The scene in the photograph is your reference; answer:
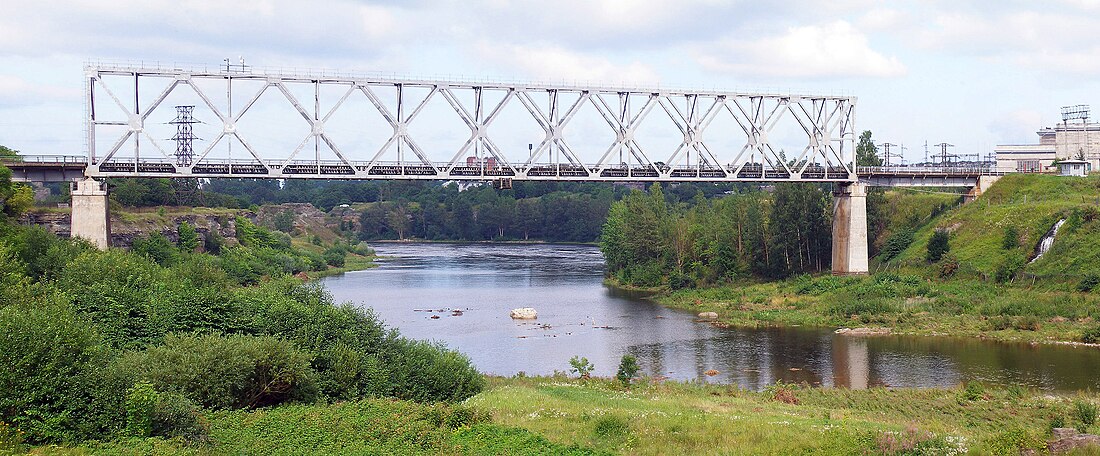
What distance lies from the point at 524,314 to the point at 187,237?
1496 inches

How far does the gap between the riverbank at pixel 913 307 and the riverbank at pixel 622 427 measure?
2386cm

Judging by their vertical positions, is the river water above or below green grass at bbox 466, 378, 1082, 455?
below

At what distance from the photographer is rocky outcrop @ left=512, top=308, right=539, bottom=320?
7444 cm

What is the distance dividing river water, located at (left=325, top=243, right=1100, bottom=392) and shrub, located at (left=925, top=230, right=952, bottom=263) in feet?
65.2

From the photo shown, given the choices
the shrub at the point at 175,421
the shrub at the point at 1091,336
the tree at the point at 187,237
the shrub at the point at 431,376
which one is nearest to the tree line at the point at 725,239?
the shrub at the point at 1091,336

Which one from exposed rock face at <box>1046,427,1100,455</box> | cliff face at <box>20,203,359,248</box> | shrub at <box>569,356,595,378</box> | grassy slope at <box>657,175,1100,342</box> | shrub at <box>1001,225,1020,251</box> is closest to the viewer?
exposed rock face at <box>1046,427,1100,455</box>

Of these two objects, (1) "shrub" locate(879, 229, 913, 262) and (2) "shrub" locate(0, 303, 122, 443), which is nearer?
(2) "shrub" locate(0, 303, 122, 443)

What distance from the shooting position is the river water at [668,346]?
50062 millimetres

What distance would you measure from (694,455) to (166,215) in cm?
8124

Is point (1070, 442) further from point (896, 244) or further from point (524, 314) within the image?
point (896, 244)

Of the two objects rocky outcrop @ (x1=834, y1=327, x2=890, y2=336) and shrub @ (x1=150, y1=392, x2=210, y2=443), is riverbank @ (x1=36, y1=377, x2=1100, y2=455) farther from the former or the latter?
rocky outcrop @ (x1=834, y1=327, x2=890, y2=336)

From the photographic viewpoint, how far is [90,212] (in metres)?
71.3

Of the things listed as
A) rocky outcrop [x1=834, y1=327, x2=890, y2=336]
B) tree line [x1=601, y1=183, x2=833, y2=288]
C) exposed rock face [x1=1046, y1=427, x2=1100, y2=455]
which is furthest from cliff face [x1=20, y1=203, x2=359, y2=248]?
exposed rock face [x1=1046, y1=427, x2=1100, y2=455]

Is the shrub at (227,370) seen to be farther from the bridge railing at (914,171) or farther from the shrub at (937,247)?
the bridge railing at (914,171)
